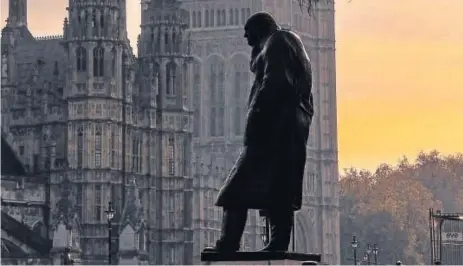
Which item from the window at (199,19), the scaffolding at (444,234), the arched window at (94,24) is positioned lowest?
the scaffolding at (444,234)

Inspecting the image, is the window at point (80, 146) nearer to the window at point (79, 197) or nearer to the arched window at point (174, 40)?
the window at point (79, 197)

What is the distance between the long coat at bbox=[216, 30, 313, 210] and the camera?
23.3 metres

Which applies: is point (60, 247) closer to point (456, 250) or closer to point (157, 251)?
point (157, 251)

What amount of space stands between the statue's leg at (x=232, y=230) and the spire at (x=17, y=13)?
93707 mm

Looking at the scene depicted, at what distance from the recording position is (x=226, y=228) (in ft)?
76.8

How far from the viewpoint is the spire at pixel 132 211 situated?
9694 cm

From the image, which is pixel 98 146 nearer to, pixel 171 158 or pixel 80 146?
pixel 80 146

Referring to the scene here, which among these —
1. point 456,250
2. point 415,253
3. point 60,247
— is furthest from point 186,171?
point 415,253

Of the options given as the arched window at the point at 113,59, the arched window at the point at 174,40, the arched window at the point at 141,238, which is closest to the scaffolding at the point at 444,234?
the arched window at the point at 141,238

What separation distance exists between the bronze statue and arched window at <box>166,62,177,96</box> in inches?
3253

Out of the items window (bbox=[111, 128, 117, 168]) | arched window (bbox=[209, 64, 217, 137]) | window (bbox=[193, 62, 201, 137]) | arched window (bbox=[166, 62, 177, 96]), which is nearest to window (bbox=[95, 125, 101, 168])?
window (bbox=[111, 128, 117, 168])

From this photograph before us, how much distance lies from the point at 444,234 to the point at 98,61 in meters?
44.7

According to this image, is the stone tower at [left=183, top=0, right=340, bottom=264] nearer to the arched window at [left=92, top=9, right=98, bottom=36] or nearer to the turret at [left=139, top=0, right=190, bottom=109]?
the turret at [left=139, top=0, right=190, bottom=109]

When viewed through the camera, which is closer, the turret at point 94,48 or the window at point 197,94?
the turret at point 94,48
